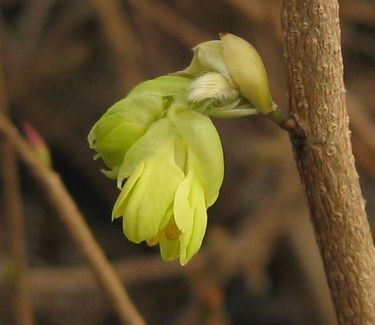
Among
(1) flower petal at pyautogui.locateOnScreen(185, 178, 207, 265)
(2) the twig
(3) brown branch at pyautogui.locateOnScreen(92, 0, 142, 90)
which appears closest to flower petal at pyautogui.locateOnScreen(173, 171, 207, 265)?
(1) flower petal at pyautogui.locateOnScreen(185, 178, 207, 265)

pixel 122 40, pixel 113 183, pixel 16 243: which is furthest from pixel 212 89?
pixel 113 183

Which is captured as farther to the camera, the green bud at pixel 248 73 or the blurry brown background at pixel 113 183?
the blurry brown background at pixel 113 183

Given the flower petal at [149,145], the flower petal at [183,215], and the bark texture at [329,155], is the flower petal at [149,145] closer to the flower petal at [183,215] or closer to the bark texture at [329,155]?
the flower petal at [183,215]

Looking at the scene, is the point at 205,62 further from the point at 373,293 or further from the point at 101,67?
the point at 101,67

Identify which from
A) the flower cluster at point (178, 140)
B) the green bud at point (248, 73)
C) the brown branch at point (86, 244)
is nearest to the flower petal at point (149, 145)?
the flower cluster at point (178, 140)

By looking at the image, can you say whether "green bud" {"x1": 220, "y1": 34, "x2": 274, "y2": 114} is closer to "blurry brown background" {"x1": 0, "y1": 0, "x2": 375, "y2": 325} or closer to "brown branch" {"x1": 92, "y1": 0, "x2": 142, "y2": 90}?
"blurry brown background" {"x1": 0, "y1": 0, "x2": 375, "y2": 325}

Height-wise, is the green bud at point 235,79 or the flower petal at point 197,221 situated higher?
the green bud at point 235,79

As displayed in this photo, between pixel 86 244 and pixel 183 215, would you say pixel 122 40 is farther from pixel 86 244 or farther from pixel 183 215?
pixel 183 215
